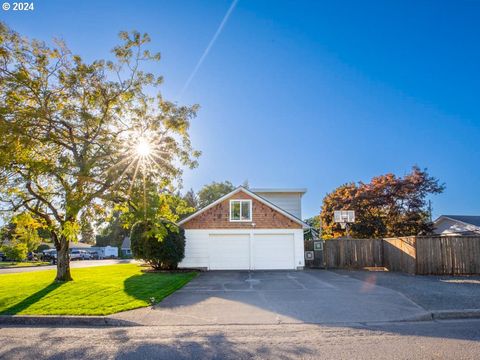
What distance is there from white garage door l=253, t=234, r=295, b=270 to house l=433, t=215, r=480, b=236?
729 inches

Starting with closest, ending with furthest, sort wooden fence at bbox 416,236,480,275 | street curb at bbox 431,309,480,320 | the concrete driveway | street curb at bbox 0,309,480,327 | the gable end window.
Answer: street curb at bbox 0,309,480,327
the concrete driveway
street curb at bbox 431,309,480,320
wooden fence at bbox 416,236,480,275
the gable end window

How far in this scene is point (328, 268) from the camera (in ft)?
71.2

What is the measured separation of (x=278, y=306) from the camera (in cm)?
912

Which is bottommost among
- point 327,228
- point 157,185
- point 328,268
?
point 328,268

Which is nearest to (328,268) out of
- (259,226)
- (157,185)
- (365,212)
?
(259,226)

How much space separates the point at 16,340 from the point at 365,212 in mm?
28579

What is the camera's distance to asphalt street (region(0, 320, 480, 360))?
521 cm

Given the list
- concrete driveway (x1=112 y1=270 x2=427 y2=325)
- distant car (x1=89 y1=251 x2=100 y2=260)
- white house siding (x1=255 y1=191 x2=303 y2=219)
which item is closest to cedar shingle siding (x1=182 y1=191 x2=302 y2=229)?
white house siding (x1=255 y1=191 x2=303 y2=219)

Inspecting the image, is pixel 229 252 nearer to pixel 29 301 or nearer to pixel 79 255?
pixel 29 301

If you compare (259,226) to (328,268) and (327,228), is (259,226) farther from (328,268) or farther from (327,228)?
(327,228)

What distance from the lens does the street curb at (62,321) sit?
292 inches

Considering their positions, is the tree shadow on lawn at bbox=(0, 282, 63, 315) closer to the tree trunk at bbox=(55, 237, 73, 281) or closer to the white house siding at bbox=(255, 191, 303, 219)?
the tree trunk at bbox=(55, 237, 73, 281)

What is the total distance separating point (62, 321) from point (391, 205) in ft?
92.6

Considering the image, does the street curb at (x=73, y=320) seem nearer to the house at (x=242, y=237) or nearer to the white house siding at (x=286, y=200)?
the house at (x=242, y=237)
